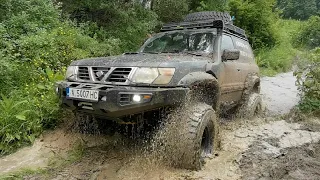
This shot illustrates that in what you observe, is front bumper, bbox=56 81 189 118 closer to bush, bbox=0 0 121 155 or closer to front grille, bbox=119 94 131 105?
front grille, bbox=119 94 131 105

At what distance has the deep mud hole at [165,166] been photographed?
3412mm

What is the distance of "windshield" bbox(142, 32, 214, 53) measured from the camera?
4.48m

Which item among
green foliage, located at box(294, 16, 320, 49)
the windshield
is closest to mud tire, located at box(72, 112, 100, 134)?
the windshield

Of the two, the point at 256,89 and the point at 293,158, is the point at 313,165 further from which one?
the point at 256,89

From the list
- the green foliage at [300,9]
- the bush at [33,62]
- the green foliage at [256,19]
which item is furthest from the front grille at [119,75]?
the green foliage at [300,9]

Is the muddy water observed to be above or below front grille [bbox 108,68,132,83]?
below

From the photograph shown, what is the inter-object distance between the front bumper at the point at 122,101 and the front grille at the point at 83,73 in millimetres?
255

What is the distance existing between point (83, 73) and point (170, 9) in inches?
296

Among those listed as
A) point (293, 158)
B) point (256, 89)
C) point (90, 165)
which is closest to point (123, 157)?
point (90, 165)

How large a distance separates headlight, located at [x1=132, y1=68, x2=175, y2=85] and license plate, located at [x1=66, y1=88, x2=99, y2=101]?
1.38ft

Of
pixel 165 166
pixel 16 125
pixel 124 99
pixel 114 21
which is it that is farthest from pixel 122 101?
pixel 114 21

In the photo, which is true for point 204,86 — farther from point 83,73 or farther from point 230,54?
point 83,73

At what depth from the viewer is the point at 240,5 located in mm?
14164

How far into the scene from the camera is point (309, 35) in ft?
74.5
